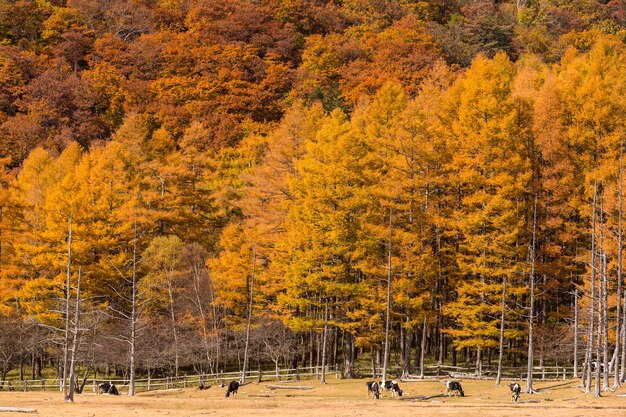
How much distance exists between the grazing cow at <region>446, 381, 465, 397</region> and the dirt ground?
1.90 ft

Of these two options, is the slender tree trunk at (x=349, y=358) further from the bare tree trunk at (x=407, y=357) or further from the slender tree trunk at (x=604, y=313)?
the slender tree trunk at (x=604, y=313)

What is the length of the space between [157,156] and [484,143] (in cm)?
2864

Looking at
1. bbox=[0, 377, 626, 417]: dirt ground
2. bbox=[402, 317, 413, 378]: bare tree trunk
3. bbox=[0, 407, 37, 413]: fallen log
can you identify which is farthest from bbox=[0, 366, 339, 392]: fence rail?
bbox=[0, 407, 37, 413]: fallen log

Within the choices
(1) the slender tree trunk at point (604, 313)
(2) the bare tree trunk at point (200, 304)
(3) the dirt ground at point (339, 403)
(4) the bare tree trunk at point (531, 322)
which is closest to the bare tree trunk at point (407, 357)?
(3) the dirt ground at point (339, 403)

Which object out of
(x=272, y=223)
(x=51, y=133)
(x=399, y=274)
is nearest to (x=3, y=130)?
(x=51, y=133)

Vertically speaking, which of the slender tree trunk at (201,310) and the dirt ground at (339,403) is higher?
the slender tree trunk at (201,310)

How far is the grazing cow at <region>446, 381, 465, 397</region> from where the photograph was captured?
1690 inches

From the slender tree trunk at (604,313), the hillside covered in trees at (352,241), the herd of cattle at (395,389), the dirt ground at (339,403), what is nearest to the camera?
the dirt ground at (339,403)

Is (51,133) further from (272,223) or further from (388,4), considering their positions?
(388,4)

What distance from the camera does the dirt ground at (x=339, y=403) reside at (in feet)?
116

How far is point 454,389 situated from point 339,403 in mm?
5900

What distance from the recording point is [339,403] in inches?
1580

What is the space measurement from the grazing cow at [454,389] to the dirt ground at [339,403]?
0.58m

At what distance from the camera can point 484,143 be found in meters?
53.0
